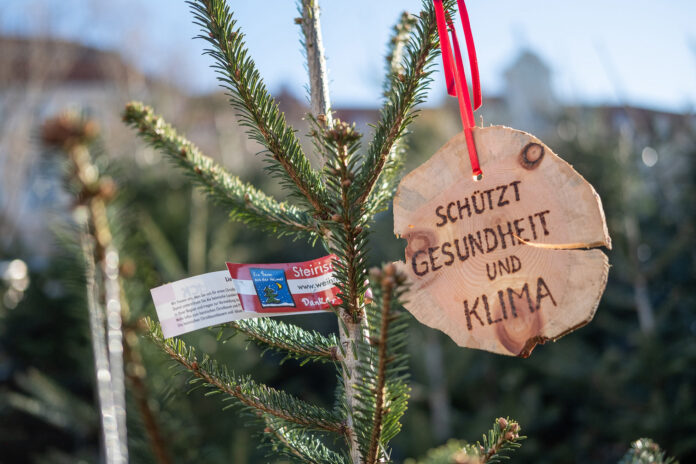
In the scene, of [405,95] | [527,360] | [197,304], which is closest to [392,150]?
[405,95]

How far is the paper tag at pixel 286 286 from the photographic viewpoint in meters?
0.91

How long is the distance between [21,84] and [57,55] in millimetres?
982

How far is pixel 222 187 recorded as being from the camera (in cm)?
104

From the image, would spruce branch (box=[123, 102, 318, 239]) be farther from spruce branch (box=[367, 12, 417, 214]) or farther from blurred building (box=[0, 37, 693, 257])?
blurred building (box=[0, 37, 693, 257])

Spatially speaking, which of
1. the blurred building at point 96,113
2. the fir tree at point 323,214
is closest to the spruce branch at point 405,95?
the fir tree at point 323,214

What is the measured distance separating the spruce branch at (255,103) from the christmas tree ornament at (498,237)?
0.52 ft

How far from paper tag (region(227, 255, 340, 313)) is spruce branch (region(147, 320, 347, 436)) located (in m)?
0.12

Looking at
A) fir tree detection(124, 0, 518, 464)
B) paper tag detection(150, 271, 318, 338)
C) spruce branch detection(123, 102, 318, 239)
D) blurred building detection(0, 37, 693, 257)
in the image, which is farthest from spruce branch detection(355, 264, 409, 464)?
blurred building detection(0, 37, 693, 257)

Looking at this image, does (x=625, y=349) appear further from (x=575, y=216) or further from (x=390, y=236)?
(x=575, y=216)

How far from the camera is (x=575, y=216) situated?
816 mm

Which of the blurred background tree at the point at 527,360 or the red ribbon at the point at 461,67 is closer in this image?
the red ribbon at the point at 461,67

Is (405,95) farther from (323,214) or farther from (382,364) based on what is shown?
(382,364)

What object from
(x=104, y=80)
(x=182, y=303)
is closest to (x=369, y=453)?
(x=182, y=303)

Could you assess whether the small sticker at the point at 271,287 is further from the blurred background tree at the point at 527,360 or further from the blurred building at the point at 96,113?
the blurred building at the point at 96,113
